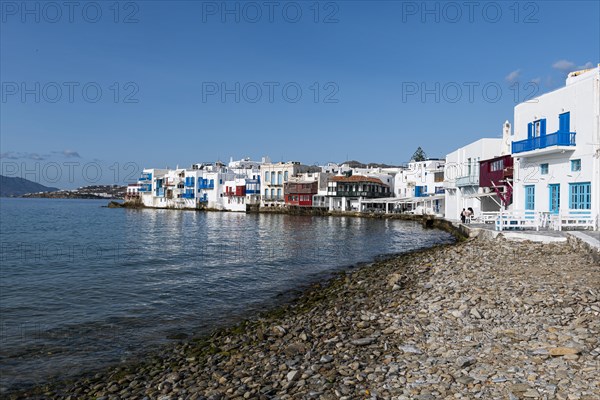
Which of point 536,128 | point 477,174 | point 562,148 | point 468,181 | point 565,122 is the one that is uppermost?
point 536,128

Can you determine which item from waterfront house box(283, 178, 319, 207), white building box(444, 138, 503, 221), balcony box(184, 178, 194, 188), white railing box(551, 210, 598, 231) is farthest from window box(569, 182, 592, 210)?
balcony box(184, 178, 194, 188)

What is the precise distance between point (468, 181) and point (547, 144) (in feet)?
62.5

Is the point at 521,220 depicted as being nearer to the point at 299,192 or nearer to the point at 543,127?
the point at 543,127

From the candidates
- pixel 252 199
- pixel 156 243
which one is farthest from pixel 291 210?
pixel 156 243

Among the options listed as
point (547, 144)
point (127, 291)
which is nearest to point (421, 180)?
point (547, 144)

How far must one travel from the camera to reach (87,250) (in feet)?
104

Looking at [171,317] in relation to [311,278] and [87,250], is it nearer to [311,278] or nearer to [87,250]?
[311,278]

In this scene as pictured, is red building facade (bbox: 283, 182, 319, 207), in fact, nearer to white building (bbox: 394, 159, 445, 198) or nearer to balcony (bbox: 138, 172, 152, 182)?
white building (bbox: 394, 159, 445, 198)

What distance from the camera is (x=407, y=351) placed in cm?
797

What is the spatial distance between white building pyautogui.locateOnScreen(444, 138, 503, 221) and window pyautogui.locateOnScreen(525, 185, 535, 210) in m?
10.5

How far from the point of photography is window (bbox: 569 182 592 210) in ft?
72.7

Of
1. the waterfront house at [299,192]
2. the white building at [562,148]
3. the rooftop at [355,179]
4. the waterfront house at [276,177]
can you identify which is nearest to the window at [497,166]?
the white building at [562,148]

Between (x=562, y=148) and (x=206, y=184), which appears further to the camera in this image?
(x=206, y=184)

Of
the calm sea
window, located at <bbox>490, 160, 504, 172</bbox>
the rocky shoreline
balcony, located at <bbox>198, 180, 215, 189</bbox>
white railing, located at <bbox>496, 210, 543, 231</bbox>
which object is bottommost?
the calm sea
